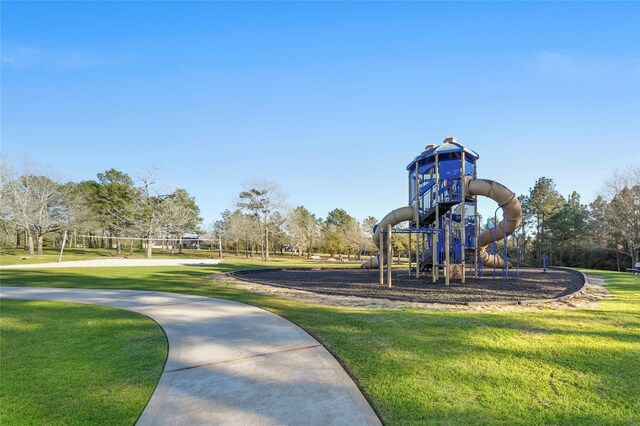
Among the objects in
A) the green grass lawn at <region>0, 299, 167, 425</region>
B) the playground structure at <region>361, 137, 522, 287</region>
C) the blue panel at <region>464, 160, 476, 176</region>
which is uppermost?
the blue panel at <region>464, 160, 476, 176</region>

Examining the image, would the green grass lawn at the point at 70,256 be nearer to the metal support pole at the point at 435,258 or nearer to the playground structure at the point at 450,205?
the playground structure at the point at 450,205

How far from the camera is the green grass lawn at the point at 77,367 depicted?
3.24 metres

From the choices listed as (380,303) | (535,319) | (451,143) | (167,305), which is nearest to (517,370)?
(535,319)

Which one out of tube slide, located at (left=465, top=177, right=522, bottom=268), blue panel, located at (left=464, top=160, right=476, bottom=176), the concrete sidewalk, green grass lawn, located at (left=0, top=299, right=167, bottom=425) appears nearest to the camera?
green grass lawn, located at (left=0, top=299, right=167, bottom=425)

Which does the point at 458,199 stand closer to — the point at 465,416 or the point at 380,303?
the point at 380,303

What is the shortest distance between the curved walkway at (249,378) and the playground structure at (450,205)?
943 cm

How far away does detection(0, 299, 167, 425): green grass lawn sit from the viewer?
324 cm

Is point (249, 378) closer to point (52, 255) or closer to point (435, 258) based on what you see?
point (435, 258)

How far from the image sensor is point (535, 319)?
22.0ft

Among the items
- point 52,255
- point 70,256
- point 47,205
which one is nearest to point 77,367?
point 70,256

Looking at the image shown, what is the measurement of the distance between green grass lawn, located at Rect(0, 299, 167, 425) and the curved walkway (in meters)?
0.28

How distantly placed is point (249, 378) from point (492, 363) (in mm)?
3111

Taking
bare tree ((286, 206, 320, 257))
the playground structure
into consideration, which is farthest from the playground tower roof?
bare tree ((286, 206, 320, 257))

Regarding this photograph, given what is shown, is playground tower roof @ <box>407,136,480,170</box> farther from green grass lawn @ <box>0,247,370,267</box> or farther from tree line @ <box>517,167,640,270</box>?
tree line @ <box>517,167,640,270</box>
